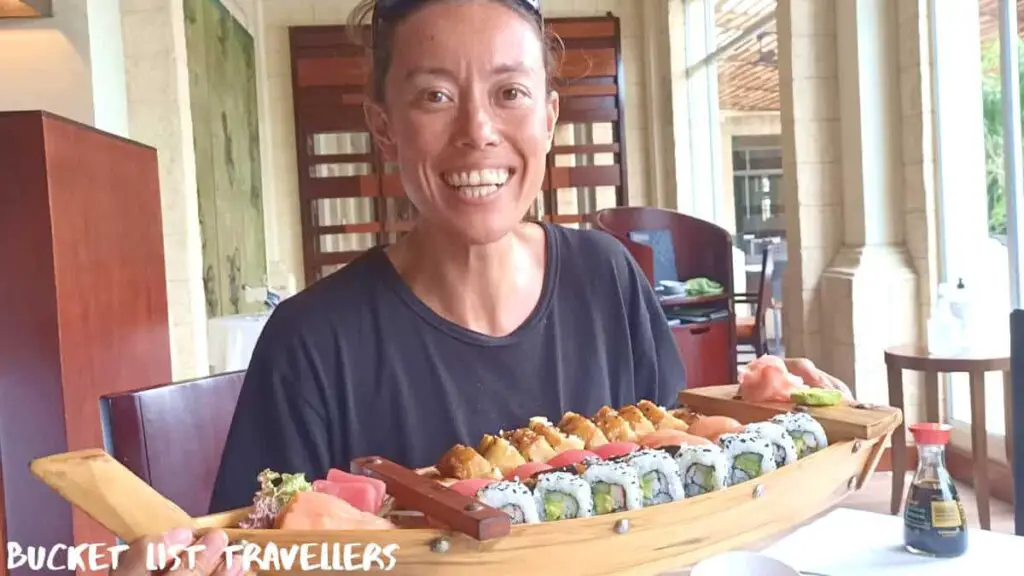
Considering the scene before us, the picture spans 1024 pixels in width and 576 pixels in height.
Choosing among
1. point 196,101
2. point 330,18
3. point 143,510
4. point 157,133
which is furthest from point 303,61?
point 143,510

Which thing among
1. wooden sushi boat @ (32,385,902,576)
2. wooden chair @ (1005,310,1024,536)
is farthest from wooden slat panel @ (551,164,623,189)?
wooden sushi boat @ (32,385,902,576)

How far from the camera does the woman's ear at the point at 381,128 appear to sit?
1.05 m

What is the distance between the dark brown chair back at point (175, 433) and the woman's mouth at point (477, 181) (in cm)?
65

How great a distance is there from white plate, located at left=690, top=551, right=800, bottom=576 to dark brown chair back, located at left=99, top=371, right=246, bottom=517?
0.82 metres

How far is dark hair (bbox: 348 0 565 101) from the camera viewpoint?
101cm

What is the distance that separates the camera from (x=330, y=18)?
6965 millimetres

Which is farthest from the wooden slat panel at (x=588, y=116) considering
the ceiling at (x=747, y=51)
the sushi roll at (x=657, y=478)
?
the sushi roll at (x=657, y=478)

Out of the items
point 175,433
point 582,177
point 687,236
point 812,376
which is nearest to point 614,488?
point 812,376

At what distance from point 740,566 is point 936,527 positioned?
44cm

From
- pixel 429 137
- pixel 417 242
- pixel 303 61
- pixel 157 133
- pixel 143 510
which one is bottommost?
pixel 143 510

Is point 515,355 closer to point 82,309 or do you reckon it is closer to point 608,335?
point 608,335

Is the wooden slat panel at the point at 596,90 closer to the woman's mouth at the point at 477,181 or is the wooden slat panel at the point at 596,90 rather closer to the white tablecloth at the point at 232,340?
the white tablecloth at the point at 232,340

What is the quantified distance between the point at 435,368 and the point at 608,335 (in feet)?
0.95

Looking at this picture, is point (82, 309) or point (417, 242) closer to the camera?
point (417, 242)
